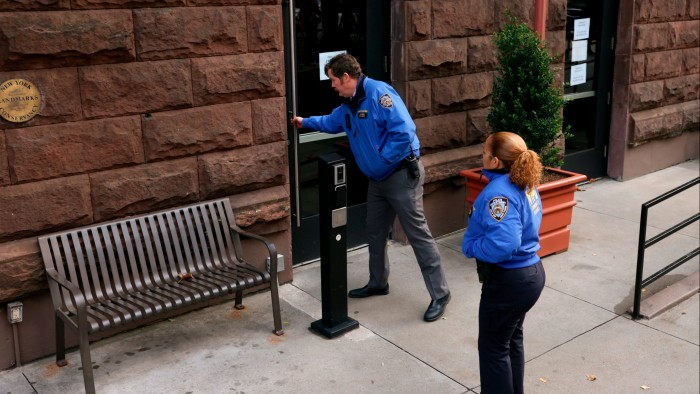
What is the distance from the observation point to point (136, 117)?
215 inches

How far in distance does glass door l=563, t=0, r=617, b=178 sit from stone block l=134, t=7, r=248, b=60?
4561 mm

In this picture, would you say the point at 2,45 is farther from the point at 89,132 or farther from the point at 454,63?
the point at 454,63

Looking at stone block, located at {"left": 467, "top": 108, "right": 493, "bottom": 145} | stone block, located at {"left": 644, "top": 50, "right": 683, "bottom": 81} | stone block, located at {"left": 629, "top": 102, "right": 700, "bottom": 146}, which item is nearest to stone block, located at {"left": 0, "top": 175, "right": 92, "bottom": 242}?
stone block, located at {"left": 467, "top": 108, "right": 493, "bottom": 145}

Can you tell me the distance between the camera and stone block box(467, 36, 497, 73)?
24.8 ft

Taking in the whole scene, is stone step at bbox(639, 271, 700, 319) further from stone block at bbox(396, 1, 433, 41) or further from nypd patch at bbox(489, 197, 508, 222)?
stone block at bbox(396, 1, 433, 41)

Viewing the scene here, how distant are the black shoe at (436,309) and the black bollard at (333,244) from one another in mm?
563

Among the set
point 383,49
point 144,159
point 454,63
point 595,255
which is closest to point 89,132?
point 144,159

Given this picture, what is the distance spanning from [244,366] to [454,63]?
357 cm

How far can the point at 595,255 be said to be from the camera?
24.0ft

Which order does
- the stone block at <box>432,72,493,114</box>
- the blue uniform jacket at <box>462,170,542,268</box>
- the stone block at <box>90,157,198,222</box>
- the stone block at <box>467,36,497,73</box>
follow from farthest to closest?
1. the stone block at <box>467,36,497,73</box>
2. the stone block at <box>432,72,493,114</box>
3. the stone block at <box>90,157,198,222</box>
4. the blue uniform jacket at <box>462,170,542,268</box>

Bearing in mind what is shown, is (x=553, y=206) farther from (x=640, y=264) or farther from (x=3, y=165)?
(x=3, y=165)

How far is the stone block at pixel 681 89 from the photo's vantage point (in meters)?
9.85

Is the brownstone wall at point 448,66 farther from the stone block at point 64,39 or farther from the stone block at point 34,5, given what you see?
the stone block at point 34,5

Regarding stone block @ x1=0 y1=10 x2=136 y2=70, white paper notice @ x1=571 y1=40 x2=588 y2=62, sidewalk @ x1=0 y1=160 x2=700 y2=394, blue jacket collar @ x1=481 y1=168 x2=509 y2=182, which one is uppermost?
stone block @ x1=0 y1=10 x2=136 y2=70
